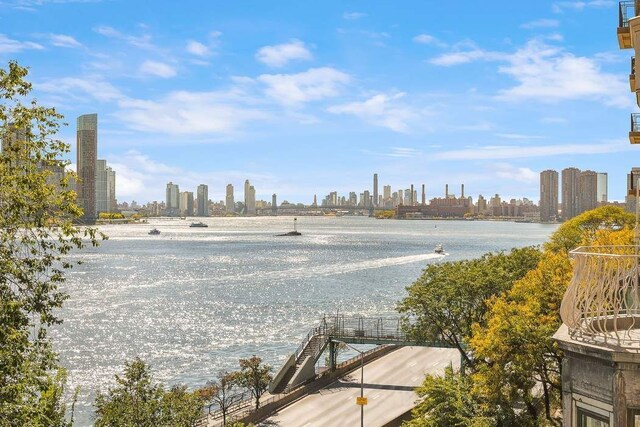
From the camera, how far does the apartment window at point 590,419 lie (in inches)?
324

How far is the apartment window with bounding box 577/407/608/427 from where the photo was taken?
8.24 m

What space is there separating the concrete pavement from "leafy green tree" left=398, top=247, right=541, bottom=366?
14.4 feet

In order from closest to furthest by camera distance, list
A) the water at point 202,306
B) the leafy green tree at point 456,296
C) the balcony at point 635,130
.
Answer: the balcony at point 635,130 < the leafy green tree at point 456,296 < the water at point 202,306

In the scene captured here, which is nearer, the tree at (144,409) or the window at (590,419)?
the window at (590,419)

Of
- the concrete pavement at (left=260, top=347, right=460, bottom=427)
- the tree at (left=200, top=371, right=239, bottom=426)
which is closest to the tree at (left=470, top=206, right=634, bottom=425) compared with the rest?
the concrete pavement at (left=260, top=347, right=460, bottom=427)

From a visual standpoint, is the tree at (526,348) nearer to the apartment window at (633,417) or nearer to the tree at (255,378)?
the apartment window at (633,417)

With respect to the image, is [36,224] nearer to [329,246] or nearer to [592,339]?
[592,339]

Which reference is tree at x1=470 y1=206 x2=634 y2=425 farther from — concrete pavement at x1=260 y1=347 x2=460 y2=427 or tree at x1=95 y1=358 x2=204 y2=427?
concrete pavement at x1=260 y1=347 x2=460 y2=427

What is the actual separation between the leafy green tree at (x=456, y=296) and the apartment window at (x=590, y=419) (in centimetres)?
2766

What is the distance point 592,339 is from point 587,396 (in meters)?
0.80

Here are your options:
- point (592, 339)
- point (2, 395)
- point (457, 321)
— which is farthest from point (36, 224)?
point (457, 321)

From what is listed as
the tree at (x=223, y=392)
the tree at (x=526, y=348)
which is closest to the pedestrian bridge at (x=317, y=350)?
the tree at (x=223, y=392)

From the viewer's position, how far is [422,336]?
40531 mm

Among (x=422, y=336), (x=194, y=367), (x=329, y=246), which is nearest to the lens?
(x=422, y=336)
